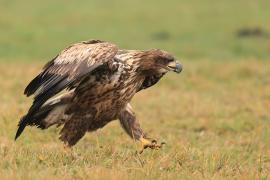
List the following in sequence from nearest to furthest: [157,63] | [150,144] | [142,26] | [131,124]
Answer: 1. [150,144]
2. [157,63]
3. [131,124]
4. [142,26]

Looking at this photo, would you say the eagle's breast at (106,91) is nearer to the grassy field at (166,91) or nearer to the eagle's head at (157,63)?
the eagle's head at (157,63)

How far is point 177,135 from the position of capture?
11.1m

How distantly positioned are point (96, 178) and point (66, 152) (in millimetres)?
1693

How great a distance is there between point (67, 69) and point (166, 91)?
7.49 meters

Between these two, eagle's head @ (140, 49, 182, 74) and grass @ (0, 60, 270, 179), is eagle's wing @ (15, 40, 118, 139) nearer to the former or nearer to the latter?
eagle's head @ (140, 49, 182, 74)

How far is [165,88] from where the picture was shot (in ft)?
51.6

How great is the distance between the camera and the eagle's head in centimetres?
822

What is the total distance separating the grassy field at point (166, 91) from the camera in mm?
7156

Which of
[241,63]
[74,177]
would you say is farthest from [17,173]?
[241,63]

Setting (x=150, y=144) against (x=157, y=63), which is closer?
(x=150, y=144)

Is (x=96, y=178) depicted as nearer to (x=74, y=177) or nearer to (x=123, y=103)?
(x=74, y=177)

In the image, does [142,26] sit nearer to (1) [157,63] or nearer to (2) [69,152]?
(1) [157,63]

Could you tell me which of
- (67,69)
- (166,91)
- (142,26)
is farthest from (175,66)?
(142,26)

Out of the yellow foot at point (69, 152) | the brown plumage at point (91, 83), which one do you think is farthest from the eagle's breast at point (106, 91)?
the yellow foot at point (69, 152)
